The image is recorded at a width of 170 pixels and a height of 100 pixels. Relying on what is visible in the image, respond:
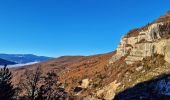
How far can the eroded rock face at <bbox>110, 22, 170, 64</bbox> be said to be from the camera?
80.3 meters

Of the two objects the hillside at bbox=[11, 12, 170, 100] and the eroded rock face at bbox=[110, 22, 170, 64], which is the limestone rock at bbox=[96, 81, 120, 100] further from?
the eroded rock face at bbox=[110, 22, 170, 64]

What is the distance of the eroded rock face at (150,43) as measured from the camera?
80.3 metres

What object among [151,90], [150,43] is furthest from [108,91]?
[151,90]

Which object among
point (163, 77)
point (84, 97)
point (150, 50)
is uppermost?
point (150, 50)

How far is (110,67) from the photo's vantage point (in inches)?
4200

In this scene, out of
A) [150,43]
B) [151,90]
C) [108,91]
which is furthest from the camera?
[150,43]

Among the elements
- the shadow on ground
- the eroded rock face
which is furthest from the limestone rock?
the eroded rock face

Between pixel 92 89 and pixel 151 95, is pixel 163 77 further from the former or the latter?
pixel 92 89

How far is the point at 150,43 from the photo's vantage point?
85.2 metres

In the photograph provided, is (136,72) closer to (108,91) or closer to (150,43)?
(150,43)

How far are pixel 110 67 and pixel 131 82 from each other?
29364mm

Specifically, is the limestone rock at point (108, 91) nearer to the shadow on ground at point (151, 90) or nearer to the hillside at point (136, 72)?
the hillside at point (136, 72)

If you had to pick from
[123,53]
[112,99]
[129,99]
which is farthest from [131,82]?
[123,53]

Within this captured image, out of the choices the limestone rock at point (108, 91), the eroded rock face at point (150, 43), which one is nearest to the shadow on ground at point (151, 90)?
the eroded rock face at point (150, 43)
